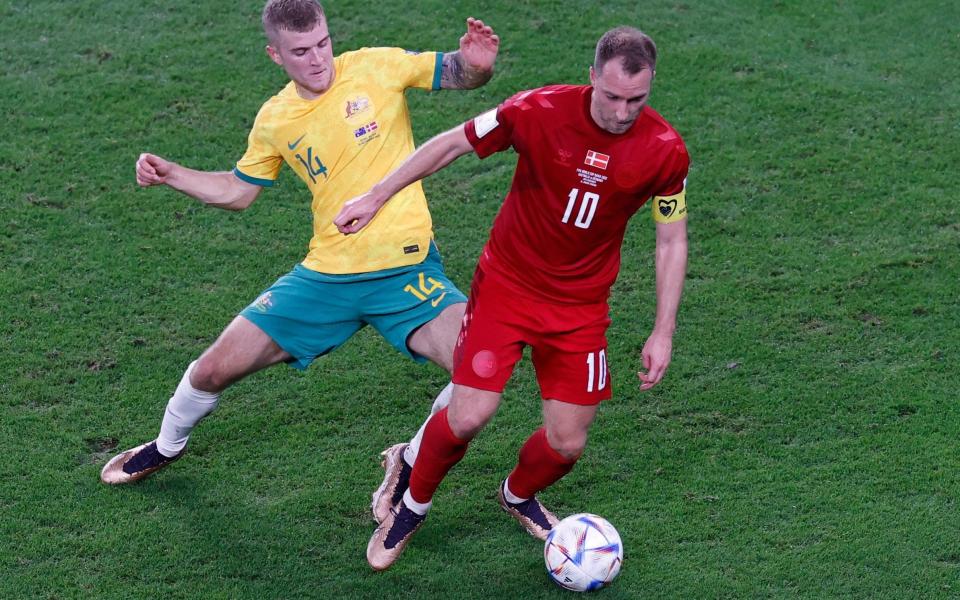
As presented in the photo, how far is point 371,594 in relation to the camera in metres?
5.43

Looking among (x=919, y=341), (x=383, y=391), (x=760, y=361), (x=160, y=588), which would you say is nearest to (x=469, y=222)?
(x=383, y=391)

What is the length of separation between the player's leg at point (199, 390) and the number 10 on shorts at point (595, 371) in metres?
1.43

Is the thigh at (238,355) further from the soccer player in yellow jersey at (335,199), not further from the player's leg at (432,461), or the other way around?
the player's leg at (432,461)

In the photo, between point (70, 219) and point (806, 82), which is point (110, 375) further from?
point (806, 82)

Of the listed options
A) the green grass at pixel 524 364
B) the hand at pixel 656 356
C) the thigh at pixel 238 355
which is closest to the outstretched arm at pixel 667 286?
the hand at pixel 656 356

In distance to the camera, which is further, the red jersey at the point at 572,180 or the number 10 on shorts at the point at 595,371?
the number 10 on shorts at the point at 595,371

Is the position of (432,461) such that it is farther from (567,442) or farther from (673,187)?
(673,187)

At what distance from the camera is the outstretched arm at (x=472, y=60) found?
5.68m

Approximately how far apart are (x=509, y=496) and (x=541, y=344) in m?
0.80

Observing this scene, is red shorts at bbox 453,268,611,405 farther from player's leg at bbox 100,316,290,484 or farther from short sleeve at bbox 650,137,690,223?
player's leg at bbox 100,316,290,484

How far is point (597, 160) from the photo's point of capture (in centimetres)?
504

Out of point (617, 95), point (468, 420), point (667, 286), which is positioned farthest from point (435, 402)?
point (617, 95)

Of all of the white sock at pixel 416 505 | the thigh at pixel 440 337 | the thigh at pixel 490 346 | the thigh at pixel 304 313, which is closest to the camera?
the thigh at pixel 490 346

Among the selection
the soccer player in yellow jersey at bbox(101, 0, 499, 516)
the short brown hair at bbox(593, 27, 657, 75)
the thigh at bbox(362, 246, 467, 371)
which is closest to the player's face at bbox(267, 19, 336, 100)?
the soccer player in yellow jersey at bbox(101, 0, 499, 516)
